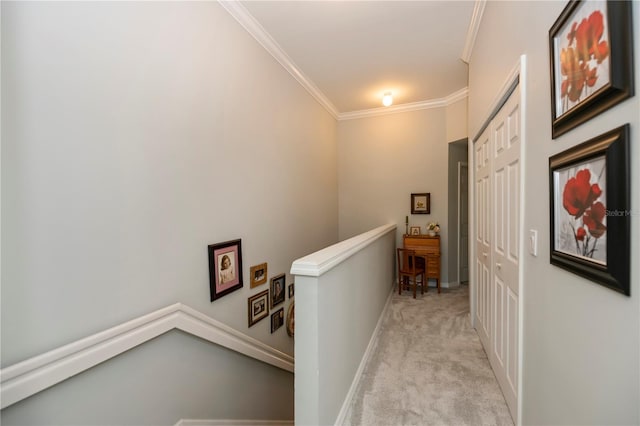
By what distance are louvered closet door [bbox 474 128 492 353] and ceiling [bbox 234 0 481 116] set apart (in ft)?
3.81

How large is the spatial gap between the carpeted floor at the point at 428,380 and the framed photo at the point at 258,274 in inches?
47.8

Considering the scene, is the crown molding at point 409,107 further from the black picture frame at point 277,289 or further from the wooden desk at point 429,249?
the black picture frame at point 277,289

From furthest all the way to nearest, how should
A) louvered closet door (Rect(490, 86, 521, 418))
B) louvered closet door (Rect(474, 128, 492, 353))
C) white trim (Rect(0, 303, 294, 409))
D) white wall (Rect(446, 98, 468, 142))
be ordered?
white wall (Rect(446, 98, 468, 142))
louvered closet door (Rect(474, 128, 492, 353))
louvered closet door (Rect(490, 86, 521, 418))
white trim (Rect(0, 303, 294, 409))

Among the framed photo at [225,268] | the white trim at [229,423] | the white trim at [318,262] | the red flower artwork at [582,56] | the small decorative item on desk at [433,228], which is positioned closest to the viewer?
the red flower artwork at [582,56]

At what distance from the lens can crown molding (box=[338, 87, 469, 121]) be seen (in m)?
4.36

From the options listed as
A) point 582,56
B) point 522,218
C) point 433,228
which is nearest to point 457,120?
point 433,228

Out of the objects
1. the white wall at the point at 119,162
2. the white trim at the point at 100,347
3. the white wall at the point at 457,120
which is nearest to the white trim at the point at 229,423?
the white trim at the point at 100,347

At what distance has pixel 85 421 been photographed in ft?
4.33

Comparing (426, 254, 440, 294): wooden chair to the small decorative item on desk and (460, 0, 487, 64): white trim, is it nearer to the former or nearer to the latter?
the small decorative item on desk

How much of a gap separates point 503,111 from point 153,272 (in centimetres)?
248

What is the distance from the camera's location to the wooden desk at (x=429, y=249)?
4.45 meters

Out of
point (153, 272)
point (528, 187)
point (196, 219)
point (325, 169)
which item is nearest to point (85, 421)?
point (153, 272)

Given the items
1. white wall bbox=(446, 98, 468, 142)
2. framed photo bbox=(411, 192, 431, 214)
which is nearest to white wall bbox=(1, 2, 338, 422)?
framed photo bbox=(411, 192, 431, 214)

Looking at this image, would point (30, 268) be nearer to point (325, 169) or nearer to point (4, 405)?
point (4, 405)
